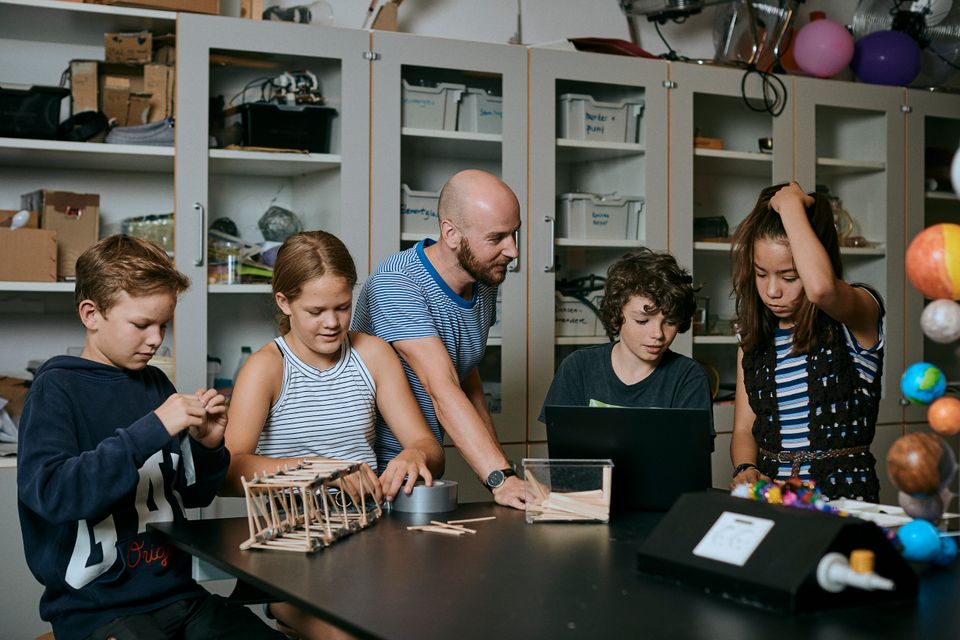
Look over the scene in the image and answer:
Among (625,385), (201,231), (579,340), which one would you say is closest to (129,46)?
(201,231)

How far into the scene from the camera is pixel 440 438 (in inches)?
89.8

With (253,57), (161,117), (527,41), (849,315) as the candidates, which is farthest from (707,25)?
(849,315)

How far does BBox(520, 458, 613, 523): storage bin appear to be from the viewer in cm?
161

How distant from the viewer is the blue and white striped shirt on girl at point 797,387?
77.9 inches

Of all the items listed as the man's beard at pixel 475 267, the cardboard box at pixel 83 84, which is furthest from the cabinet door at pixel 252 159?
the man's beard at pixel 475 267

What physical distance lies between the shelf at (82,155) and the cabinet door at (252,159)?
12 centimetres

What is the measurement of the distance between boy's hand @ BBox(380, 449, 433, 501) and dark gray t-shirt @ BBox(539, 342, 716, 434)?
0.45 meters

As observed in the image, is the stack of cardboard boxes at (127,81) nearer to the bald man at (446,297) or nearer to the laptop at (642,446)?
the bald man at (446,297)

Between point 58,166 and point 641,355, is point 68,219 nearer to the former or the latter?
point 58,166

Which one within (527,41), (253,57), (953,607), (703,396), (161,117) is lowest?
(953,607)

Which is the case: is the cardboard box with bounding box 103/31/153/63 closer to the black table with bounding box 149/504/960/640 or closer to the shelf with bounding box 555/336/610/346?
the shelf with bounding box 555/336/610/346

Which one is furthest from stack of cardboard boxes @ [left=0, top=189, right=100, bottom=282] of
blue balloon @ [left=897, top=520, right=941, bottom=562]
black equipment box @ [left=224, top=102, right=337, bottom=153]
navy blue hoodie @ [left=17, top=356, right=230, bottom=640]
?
blue balloon @ [left=897, top=520, right=941, bottom=562]

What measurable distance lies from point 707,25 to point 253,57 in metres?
1.90

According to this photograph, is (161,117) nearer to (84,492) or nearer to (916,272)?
(84,492)
